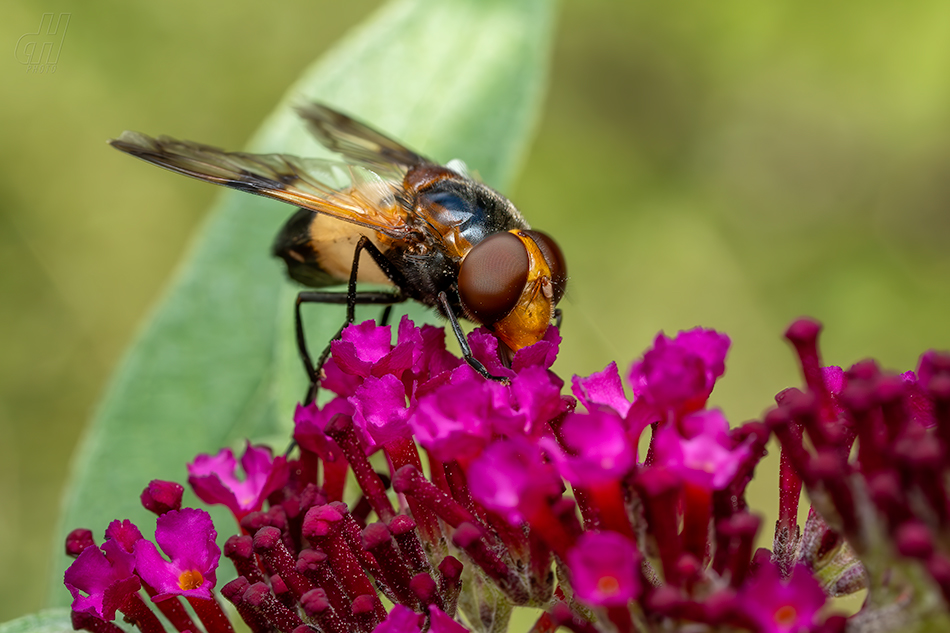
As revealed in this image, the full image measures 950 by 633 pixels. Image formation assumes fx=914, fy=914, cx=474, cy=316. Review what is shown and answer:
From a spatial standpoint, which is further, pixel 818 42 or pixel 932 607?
pixel 818 42

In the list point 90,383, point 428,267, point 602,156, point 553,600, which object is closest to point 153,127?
point 90,383

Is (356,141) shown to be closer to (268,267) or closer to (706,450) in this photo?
(268,267)


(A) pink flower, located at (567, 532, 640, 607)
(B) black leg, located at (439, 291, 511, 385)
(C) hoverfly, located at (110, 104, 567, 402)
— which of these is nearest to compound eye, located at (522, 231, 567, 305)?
(C) hoverfly, located at (110, 104, 567, 402)

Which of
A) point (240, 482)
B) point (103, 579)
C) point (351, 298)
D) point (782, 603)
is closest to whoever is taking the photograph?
point (782, 603)

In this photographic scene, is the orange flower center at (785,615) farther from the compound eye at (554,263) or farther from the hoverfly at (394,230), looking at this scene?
the compound eye at (554,263)

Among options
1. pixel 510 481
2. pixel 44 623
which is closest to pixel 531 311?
pixel 510 481

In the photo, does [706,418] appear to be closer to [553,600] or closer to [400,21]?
[553,600]

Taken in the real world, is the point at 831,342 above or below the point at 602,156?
below
